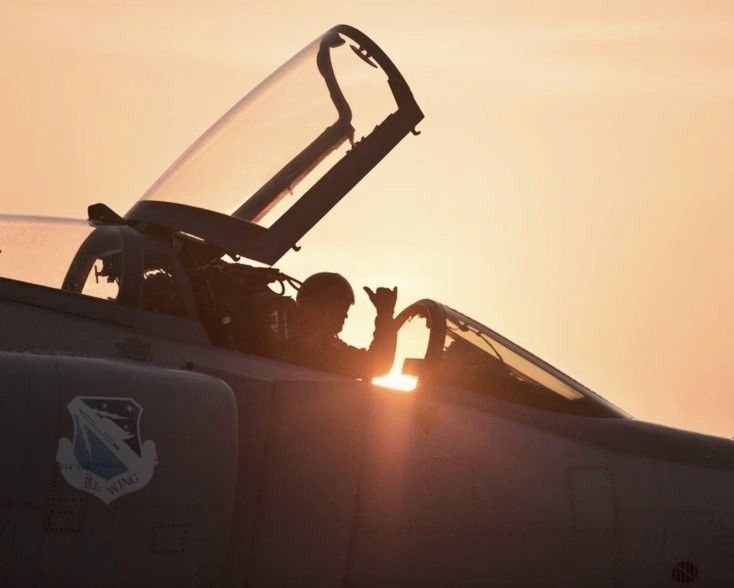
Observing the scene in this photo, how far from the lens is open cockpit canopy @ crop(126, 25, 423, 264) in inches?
426

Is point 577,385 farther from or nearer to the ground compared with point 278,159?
nearer to the ground

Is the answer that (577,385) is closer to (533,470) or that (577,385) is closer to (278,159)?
(533,470)

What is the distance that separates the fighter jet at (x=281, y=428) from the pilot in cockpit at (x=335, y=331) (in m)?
0.16

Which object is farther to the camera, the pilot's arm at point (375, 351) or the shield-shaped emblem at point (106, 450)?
the pilot's arm at point (375, 351)

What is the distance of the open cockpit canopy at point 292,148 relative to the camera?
10.8 metres

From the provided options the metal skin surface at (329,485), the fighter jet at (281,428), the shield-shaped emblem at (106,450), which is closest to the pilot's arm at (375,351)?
the fighter jet at (281,428)

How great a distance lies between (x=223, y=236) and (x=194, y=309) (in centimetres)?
70

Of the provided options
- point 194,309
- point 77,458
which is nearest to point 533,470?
point 194,309

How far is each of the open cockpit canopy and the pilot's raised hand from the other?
2.30 feet

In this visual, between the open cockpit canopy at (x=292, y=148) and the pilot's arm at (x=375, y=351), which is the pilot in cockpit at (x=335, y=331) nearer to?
the pilot's arm at (x=375, y=351)

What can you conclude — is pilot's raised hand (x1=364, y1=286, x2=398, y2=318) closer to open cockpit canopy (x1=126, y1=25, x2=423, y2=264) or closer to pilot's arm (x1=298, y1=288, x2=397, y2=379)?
pilot's arm (x1=298, y1=288, x2=397, y2=379)

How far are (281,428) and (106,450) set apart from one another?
1413mm

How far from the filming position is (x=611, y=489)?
1035 centimetres

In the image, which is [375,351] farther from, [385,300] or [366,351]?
[385,300]
